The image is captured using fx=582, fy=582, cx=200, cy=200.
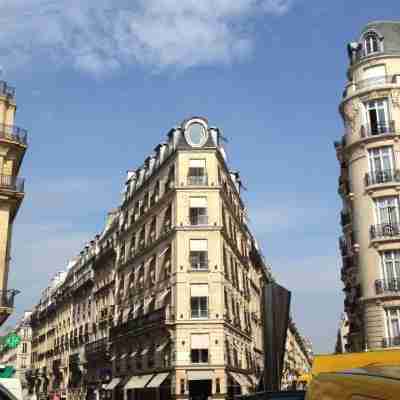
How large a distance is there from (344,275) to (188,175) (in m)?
13.9

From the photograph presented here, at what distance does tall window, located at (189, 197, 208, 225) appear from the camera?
36.1 metres

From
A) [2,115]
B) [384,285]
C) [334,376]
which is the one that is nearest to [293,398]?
[334,376]

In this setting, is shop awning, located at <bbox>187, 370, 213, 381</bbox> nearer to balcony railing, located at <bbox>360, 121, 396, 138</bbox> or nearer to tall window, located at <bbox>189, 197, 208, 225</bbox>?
tall window, located at <bbox>189, 197, 208, 225</bbox>

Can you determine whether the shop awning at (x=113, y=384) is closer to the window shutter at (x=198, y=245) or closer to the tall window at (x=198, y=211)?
the window shutter at (x=198, y=245)

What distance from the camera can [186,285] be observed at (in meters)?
34.2

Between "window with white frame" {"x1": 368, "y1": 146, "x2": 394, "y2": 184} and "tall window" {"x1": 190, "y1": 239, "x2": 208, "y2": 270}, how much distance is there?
34.9 ft

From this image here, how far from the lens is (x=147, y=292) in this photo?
130ft

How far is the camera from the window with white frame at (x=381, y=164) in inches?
1224

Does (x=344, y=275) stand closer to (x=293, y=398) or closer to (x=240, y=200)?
(x=240, y=200)

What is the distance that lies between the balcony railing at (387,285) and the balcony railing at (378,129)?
8.06 meters

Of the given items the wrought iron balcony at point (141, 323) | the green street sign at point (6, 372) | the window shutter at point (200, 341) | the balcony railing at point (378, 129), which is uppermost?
the balcony railing at point (378, 129)

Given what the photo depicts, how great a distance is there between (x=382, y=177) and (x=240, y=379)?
1497cm

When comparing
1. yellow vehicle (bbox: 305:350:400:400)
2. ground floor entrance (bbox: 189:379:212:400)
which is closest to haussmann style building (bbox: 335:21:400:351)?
ground floor entrance (bbox: 189:379:212:400)

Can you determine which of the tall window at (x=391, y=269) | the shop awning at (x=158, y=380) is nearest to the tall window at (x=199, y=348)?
the shop awning at (x=158, y=380)
